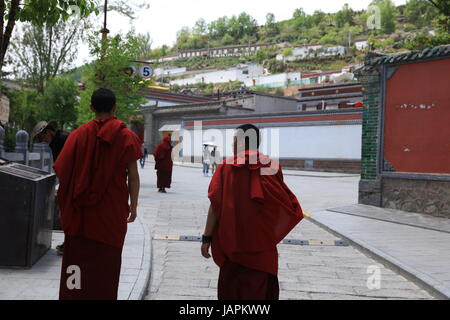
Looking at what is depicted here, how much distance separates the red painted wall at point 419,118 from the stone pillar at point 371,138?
0.29 m

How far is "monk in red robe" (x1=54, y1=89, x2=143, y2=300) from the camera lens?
11.2 feet

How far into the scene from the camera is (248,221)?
3.43m

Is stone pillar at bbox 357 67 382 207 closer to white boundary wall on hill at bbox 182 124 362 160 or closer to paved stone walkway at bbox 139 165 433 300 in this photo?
paved stone walkway at bbox 139 165 433 300

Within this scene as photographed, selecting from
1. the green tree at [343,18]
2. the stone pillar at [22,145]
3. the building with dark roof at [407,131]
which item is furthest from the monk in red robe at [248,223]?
the green tree at [343,18]

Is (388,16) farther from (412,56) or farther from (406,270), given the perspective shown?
(406,270)

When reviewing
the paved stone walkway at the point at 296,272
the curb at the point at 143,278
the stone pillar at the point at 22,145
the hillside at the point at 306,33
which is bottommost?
the paved stone walkway at the point at 296,272

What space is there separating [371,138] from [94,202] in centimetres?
Answer: 1008

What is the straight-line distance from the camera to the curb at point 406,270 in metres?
5.11

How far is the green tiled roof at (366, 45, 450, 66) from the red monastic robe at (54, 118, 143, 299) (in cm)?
922

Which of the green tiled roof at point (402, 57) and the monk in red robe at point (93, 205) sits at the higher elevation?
the green tiled roof at point (402, 57)

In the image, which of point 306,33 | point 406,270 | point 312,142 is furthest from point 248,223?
point 306,33

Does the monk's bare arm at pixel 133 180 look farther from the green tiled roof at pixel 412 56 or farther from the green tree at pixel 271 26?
the green tree at pixel 271 26
